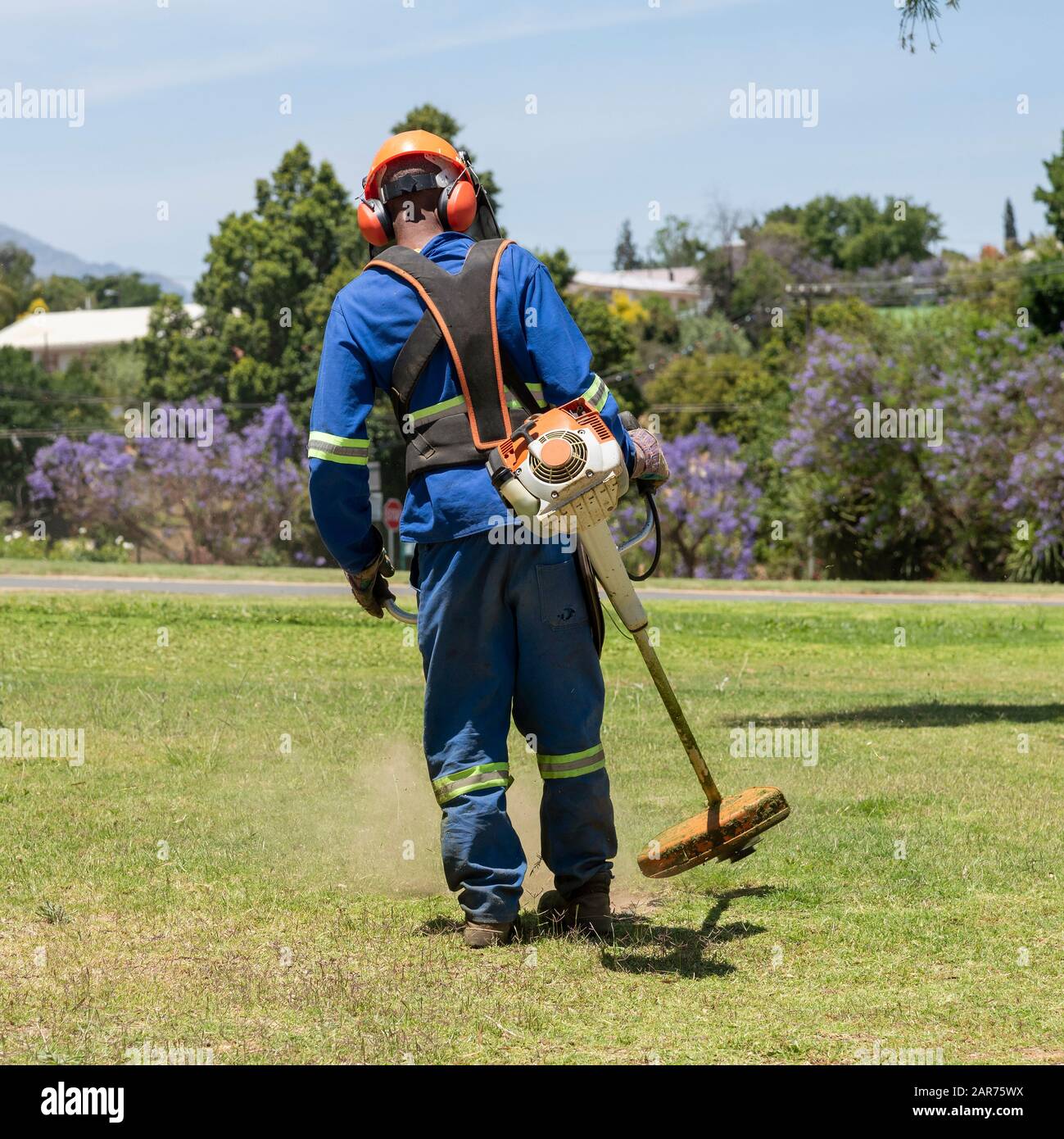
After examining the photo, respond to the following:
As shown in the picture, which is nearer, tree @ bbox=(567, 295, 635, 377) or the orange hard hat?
the orange hard hat

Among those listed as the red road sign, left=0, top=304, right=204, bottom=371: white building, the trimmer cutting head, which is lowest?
the red road sign

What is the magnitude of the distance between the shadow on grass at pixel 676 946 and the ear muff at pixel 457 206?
230cm

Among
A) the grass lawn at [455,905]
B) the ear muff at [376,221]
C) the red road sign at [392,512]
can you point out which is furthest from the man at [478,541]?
the red road sign at [392,512]

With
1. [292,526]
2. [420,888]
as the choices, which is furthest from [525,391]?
[292,526]

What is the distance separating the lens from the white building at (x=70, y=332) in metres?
108

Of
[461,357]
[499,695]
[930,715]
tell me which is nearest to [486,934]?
[499,695]

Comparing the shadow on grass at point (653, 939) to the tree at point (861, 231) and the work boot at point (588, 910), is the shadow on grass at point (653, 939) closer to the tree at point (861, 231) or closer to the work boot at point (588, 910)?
the work boot at point (588, 910)

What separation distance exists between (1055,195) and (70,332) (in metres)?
87.0

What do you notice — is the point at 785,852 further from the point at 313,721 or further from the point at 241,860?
the point at 313,721

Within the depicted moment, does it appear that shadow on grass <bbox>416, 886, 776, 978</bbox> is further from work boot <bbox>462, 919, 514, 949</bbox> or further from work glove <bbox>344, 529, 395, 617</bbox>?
work glove <bbox>344, 529, 395, 617</bbox>

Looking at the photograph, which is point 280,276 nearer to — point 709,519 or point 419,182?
point 709,519

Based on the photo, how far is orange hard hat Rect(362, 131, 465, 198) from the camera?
17.2 feet

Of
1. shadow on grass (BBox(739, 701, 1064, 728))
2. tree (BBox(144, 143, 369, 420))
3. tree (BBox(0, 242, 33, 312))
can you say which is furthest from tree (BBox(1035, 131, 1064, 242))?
tree (BBox(0, 242, 33, 312))

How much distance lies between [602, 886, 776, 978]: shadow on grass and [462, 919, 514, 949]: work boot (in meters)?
0.32
